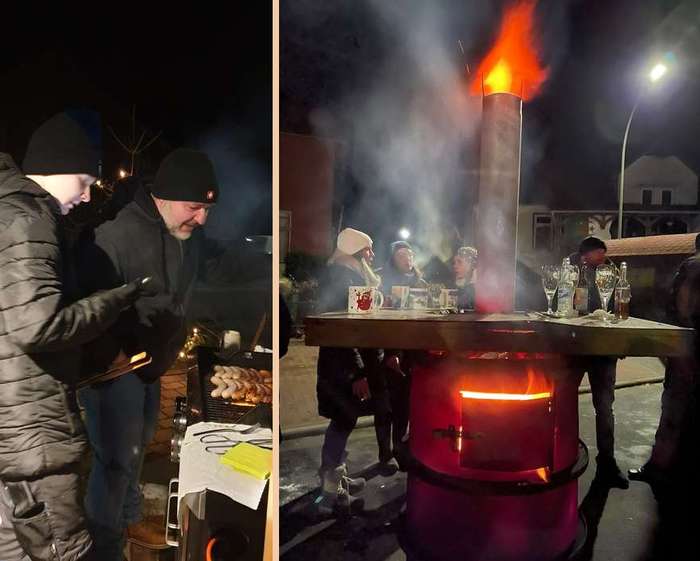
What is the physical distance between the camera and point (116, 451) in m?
2.18

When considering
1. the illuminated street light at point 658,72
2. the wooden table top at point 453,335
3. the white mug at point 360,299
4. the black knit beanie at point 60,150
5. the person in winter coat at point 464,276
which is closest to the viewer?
the wooden table top at point 453,335

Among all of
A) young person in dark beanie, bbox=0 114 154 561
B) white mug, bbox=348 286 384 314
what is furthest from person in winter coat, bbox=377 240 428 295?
young person in dark beanie, bbox=0 114 154 561

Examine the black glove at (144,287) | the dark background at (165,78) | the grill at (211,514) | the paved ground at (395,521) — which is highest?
the dark background at (165,78)

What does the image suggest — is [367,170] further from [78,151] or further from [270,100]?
[78,151]

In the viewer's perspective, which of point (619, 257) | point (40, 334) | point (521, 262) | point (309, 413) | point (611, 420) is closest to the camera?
point (40, 334)

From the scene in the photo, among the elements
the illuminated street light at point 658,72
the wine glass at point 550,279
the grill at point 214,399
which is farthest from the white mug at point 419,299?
the illuminated street light at point 658,72

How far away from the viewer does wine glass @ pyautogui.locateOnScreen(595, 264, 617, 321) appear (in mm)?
2416

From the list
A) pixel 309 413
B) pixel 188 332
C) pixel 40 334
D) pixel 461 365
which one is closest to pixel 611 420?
pixel 461 365

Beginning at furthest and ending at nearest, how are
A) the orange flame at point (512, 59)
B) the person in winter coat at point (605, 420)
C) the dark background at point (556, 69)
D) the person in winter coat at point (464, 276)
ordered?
the person in winter coat at point (464, 276) → the person in winter coat at point (605, 420) → the dark background at point (556, 69) → the orange flame at point (512, 59)

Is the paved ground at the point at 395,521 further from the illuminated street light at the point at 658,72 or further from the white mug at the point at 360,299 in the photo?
the illuminated street light at the point at 658,72

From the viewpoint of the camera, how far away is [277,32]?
2.19 m

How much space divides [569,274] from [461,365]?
0.87 meters

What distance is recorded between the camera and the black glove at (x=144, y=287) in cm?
214

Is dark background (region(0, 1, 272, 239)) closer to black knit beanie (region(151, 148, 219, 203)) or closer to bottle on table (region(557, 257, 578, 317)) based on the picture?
black knit beanie (region(151, 148, 219, 203))
